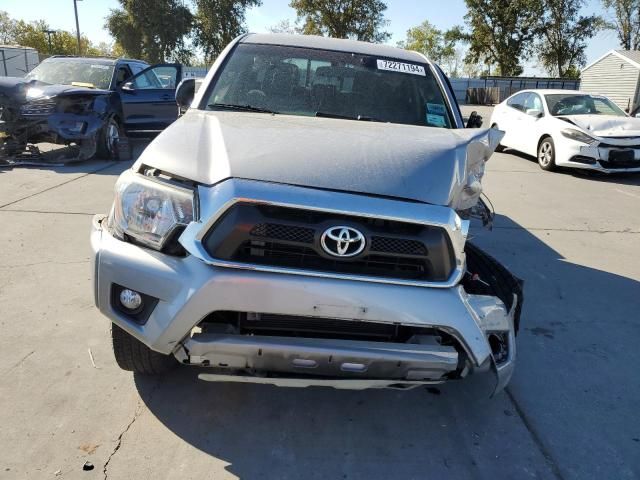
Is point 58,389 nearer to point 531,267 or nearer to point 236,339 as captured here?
point 236,339

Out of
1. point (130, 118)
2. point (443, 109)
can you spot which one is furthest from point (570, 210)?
point (130, 118)

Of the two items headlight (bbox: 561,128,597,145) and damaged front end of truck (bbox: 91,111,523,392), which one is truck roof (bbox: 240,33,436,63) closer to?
damaged front end of truck (bbox: 91,111,523,392)

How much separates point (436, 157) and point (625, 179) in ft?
29.6

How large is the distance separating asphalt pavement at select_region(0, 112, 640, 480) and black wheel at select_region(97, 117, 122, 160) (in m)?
5.52

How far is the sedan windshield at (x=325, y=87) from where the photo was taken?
136 inches

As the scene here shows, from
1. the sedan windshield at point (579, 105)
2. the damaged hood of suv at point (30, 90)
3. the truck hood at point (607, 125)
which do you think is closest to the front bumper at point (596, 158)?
the truck hood at point (607, 125)

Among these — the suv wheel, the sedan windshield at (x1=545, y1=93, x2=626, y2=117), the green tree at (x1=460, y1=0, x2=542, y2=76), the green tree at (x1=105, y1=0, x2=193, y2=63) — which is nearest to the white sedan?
the sedan windshield at (x1=545, y1=93, x2=626, y2=117)

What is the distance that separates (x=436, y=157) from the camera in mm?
2551

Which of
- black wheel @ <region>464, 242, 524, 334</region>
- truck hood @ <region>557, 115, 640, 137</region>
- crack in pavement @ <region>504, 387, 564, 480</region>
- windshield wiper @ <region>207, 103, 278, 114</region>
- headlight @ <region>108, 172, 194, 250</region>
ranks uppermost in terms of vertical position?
windshield wiper @ <region>207, 103, 278, 114</region>

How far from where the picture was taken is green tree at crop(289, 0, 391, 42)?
46281mm

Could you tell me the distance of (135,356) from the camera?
2674mm

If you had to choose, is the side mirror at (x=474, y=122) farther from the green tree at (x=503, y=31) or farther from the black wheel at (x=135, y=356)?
the green tree at (x=503, y=31)

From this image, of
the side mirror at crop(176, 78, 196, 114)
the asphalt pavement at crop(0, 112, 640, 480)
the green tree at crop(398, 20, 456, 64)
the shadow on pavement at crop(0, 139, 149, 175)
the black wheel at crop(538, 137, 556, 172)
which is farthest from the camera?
the green tree at crop(398, 20, 456, 64)

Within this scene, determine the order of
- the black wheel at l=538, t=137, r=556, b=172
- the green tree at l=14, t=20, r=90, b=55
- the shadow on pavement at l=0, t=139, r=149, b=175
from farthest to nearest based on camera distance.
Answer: the green tree at l=14, t=20, r=90, b=55, the black wheel at l=538, t=137, r=556, b=172, the shadow on pavement at l=0, t=139, r=149, b=175
